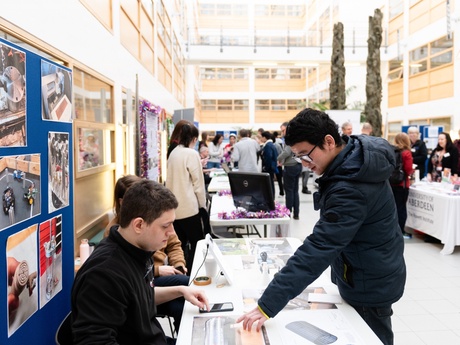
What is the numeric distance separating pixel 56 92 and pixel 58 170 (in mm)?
411

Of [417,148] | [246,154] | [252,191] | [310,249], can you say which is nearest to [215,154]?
[246,154]

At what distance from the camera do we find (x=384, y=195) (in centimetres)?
156

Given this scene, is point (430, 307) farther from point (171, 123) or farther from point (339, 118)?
point (171, 123)

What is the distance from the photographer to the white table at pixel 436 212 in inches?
196

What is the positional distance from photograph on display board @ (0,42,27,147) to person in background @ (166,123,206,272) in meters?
2.10

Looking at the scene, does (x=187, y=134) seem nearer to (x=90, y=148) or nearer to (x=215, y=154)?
(x=90, y=148)

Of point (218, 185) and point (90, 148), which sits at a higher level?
point (90, 148)

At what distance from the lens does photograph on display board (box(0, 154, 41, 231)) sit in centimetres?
167

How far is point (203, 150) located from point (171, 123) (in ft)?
9.66

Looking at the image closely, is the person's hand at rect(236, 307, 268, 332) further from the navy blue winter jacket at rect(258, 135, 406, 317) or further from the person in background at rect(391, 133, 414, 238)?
the person in background at rect(391, 133, 414, 238)

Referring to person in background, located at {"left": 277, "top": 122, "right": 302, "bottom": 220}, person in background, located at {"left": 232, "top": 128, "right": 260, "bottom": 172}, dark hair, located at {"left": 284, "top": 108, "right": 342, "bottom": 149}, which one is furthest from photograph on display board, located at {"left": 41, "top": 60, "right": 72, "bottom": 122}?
person in background, located at {"left": 232, "top": 128, "right": 260, "bottom": 172}

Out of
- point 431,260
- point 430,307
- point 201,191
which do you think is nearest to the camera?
point 430,307

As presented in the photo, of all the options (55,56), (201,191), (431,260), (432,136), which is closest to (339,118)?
(432,136)

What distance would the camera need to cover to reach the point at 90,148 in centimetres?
420
